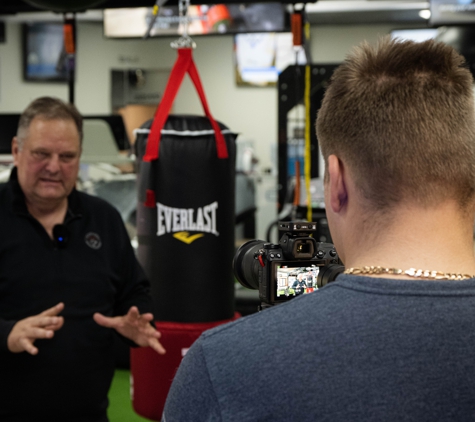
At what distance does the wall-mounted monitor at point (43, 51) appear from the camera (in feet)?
27.1

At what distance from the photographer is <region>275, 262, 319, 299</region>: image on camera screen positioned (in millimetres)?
1156

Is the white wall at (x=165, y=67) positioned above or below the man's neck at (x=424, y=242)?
above

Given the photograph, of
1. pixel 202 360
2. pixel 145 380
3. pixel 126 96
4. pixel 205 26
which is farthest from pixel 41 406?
pixel 126 96

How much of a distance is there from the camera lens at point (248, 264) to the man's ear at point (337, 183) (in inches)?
19.7

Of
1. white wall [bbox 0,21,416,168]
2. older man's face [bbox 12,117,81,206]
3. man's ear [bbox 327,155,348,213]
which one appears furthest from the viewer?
white wall [bbox 0,21,416,168]

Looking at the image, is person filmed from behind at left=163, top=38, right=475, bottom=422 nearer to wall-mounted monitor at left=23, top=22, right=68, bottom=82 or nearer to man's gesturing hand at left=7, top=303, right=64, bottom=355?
Answer: man's gesturing hand at left=7, top=303, right=64, bottom=355

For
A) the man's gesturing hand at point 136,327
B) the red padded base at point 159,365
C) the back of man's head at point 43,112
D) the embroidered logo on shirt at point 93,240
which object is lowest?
the red padded base at point 159,365

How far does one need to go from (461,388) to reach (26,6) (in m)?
2.64

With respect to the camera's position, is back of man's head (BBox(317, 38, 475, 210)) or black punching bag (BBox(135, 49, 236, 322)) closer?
back of man's head (BBox(317, 38, 475, 210))

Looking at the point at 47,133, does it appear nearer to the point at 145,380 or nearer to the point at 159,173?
the point at 159,173

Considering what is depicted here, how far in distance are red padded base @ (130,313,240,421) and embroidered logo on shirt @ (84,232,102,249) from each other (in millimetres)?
560

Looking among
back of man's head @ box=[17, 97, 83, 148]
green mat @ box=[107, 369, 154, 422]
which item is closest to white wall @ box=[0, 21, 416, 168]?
green mat @ box=[107, 369, 154, 422]

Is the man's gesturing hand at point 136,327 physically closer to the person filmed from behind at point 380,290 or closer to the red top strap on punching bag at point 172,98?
the red top strap on punching bag at point 172,98

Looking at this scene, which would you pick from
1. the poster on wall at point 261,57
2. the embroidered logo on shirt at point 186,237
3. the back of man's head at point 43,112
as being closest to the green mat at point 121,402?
the embroidered logo on shirt at point 186,237
